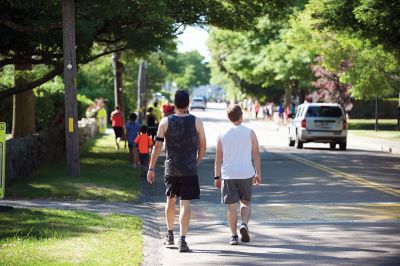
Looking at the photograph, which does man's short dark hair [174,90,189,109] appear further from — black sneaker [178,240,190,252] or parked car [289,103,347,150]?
parked car [289,103,347,150]

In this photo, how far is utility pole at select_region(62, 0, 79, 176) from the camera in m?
16.7

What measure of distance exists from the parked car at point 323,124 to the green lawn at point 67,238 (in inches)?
732

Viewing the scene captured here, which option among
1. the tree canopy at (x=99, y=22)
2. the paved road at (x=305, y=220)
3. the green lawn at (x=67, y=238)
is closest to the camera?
the green lawn at (x=67, y=238)

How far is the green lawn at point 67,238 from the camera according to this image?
8258 millimetres

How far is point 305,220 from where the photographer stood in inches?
471

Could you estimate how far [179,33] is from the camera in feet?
80.4

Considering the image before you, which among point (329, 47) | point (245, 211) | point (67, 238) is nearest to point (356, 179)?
point (245, 211)

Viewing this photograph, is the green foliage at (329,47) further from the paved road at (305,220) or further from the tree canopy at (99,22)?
the paved road at (305,220)

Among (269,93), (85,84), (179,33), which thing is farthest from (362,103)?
(179,33)

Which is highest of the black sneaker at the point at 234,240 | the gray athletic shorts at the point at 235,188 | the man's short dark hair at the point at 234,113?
the man's short dark hair at the point at 234,113

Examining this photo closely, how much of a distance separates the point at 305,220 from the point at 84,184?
5.60m

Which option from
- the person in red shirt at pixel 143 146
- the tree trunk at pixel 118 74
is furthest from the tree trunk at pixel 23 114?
the person in red shirt at pixel 143 146

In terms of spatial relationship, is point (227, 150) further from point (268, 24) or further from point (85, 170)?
point (268, 24)

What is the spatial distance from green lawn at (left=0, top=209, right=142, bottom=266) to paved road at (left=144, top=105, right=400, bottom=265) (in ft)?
1.19
